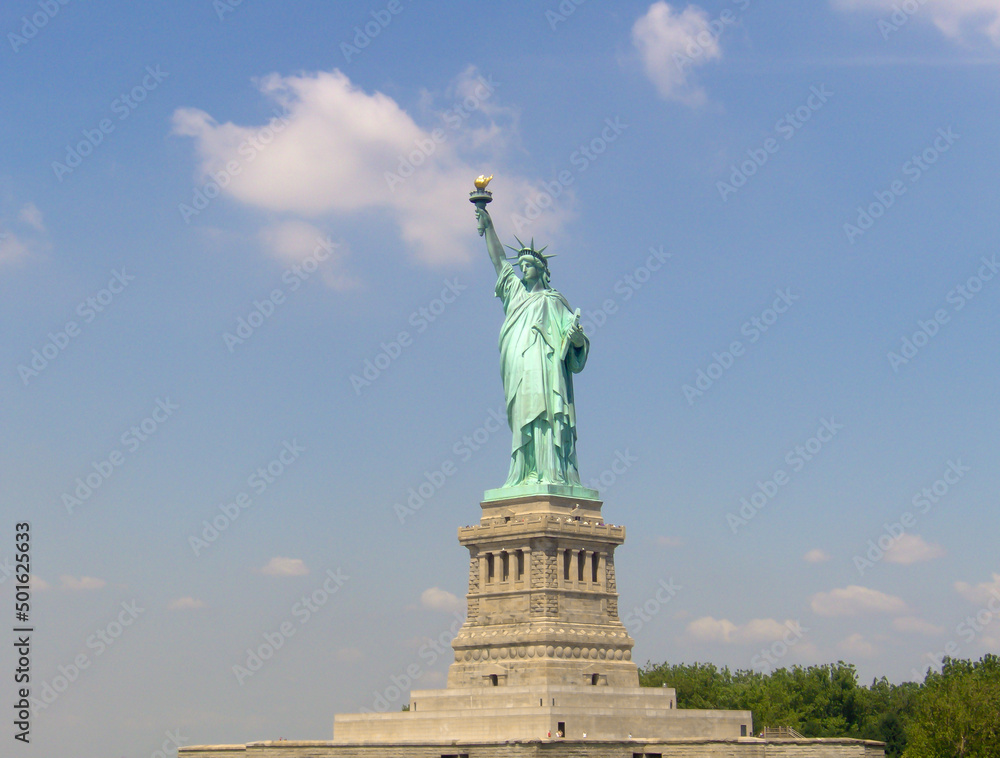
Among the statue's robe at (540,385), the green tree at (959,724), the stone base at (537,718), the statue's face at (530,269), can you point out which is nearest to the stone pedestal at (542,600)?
the stone base at (537,718)

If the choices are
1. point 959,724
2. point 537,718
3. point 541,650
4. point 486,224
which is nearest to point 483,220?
point 486,224

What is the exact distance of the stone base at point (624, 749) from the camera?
48.6 meters

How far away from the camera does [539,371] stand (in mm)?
57000

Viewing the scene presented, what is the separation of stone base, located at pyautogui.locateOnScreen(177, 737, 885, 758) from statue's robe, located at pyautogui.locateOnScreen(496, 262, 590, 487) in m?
10.4

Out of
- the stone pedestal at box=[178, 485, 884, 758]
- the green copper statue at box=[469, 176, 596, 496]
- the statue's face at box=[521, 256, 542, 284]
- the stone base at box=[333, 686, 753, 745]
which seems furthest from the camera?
the statue's face at box=[521, 256, 542, 284]

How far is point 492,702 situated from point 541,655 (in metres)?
2.33

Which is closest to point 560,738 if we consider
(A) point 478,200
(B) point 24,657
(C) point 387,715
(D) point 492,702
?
(D) point 492,702

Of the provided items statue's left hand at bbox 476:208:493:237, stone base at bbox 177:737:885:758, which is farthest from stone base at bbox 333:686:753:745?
statue's left hand at bbox 476:208:493:237

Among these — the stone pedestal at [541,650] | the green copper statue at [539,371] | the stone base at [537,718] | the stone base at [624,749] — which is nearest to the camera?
the stone base at [624,749]

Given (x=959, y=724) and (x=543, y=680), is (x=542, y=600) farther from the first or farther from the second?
(x=959, y=724)

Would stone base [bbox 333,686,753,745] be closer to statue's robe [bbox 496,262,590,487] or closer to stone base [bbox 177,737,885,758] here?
stone base [bbox 177,737,885,758]

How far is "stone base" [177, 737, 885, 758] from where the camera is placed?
4862 centimetres

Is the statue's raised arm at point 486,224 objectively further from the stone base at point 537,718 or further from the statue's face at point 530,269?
the stone base at point 537,718

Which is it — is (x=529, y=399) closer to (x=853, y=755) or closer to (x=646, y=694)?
(x=646, y=694)
